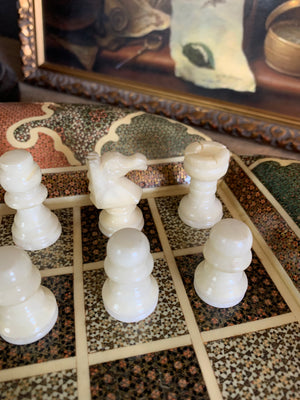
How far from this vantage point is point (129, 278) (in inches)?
23.9

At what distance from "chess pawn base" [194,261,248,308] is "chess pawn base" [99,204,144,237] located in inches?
8.4

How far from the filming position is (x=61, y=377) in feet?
1.88

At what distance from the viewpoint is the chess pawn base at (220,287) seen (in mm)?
675

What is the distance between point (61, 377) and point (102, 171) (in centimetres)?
39

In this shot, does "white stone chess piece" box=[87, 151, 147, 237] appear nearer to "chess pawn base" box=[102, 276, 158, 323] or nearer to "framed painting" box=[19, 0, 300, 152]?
"chess pawn base" box=[102, 276, 158, 323]

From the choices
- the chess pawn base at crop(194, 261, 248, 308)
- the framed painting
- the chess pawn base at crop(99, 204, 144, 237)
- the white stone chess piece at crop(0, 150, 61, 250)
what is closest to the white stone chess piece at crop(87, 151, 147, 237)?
the chess pawn base at crop(99, 204, 144, 237)

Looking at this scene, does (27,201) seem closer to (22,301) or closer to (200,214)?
(22,301)

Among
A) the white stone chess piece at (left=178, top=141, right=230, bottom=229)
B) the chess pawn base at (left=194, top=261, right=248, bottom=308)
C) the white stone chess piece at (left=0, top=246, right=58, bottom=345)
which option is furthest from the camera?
the white stone chess piece at (left=178, top=141, right=230, bottom=229)

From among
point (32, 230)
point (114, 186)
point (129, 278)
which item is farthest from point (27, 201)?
point (129, 278)

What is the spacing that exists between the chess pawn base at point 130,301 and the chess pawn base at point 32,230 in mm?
219

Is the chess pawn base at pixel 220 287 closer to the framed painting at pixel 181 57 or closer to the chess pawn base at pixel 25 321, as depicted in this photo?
the chess pawn base at pixel 25 321

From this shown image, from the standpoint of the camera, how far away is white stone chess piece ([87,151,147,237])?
0.74 meters

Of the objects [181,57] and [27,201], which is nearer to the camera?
[27,201]

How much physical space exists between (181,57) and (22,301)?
3.19 ft
